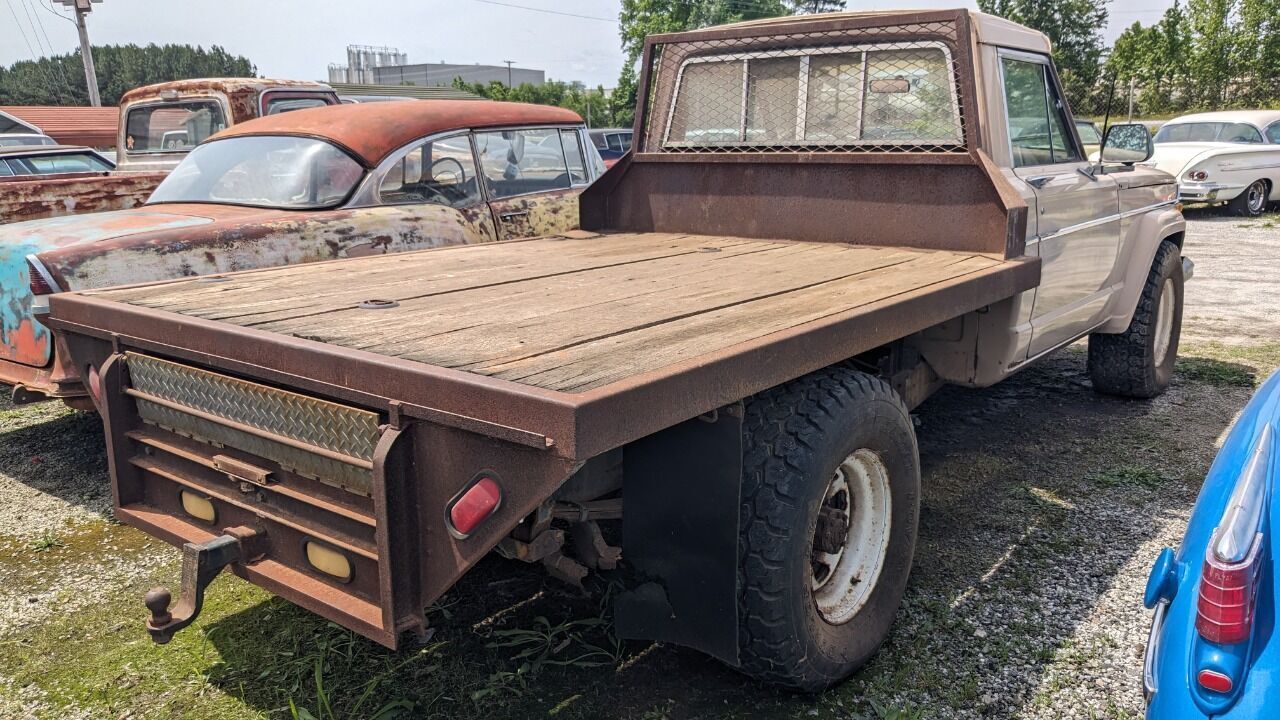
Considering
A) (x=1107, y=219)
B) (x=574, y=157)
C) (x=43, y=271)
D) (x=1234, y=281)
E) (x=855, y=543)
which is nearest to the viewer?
(x=855, y=543)

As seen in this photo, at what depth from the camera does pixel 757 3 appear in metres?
53.7

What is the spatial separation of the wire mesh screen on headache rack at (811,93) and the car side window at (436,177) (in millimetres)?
1359

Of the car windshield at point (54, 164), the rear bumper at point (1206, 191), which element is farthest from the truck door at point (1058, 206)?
the rear bumper at point (1206, 191)

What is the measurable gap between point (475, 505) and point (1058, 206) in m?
3.34

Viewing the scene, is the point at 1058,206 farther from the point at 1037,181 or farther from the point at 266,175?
the point at 266,175

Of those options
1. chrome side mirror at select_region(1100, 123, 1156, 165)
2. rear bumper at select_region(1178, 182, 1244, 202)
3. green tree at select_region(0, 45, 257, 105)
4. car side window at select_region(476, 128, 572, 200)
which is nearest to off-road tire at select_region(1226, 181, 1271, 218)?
rear bumper at select_region(1178, 182, 1244, 202)

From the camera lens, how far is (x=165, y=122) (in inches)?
332

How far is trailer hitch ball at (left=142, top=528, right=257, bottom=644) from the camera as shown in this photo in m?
2.42

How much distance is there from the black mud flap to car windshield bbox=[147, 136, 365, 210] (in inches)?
138

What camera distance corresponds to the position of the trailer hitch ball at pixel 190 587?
242 centimetres

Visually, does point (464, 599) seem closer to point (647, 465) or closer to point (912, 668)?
point (647, 465)

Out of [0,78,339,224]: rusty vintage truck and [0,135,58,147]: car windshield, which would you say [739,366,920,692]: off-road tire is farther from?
→ [0,135,58,147]: car windshield

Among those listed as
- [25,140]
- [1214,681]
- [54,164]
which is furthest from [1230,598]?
[25,140]

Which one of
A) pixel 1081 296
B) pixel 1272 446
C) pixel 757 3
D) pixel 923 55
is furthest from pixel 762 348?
pixel 757 3
